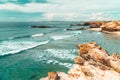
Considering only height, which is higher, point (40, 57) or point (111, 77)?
point (111, 77)

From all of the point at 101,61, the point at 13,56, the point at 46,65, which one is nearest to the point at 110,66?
the point at 101,61

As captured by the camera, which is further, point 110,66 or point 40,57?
point 40,57

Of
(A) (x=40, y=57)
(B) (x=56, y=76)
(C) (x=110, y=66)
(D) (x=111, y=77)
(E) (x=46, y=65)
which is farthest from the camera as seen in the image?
(A) (x=40, y=57)

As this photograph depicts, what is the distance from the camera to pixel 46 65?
121ft

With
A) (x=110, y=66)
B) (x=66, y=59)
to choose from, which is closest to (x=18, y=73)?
(x=66, y=59)

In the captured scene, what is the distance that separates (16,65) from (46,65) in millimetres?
5688

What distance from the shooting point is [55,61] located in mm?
39344

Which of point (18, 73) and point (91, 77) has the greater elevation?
point (91, 77)

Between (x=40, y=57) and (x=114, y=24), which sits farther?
(x=114, y=24)

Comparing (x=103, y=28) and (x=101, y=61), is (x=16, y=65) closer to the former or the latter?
(x=101, y=61)

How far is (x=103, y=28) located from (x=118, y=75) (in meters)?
94.2

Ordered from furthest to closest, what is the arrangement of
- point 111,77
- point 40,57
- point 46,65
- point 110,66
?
point 40,57, point 46,65, point 110,66, point 111,77

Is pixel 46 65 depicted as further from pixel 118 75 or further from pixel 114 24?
pixel 114 24

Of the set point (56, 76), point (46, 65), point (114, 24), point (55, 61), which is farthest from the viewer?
point (114, 24)
